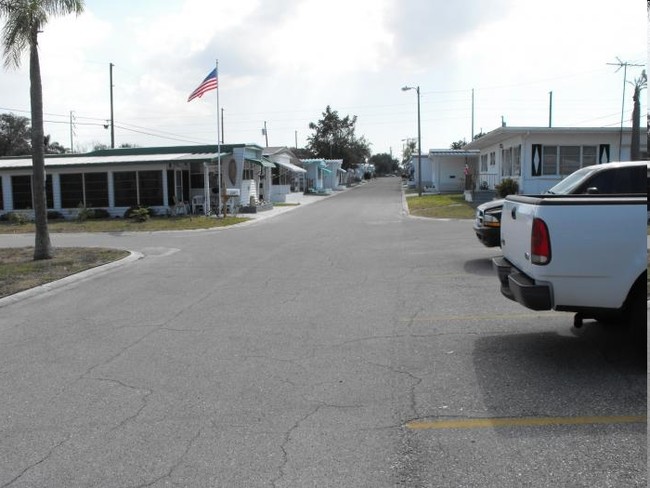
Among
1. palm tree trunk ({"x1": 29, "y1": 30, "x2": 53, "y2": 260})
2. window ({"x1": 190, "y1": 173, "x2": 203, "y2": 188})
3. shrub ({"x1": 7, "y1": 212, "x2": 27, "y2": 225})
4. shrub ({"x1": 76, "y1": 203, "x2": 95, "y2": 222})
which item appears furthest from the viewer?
window ({"x1": 190, "y1": 173, "x2": 203, "y2": 188})

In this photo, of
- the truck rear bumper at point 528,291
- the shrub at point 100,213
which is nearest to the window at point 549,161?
the shrub at point 100,213

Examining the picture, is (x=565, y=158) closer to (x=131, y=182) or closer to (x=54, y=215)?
(x=131, y=182)

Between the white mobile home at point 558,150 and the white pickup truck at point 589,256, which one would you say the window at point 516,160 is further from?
the white pickup truck at point 589,256

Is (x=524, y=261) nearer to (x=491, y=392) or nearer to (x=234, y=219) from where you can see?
(x=491, y=392)

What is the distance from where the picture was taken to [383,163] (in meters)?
169

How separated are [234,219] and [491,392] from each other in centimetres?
2224

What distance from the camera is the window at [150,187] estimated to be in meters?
28.9

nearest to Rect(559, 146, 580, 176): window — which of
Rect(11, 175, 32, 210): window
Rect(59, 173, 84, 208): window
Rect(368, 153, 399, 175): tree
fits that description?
Rect(59, 173, 84, 208): window

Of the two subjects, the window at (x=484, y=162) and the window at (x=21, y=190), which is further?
the window at (x=484, y=162)

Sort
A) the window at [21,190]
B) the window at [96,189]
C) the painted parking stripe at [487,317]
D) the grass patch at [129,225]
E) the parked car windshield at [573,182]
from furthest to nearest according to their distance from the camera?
the window at [21,190], the window at [96,189], the grass patch at [129,225], the parked car windshield at [573,182], the painted parking stripe at [487,317]

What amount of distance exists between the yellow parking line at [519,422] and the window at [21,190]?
30.8 metres

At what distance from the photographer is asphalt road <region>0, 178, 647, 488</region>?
3.59 metres

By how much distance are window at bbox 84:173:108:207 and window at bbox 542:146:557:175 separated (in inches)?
822

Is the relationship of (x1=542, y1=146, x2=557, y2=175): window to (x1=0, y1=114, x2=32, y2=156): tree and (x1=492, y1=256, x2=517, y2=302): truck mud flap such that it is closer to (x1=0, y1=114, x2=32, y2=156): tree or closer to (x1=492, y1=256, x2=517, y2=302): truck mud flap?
(x1=492, y1=256, x2=517, y2=302): truck mud flap
